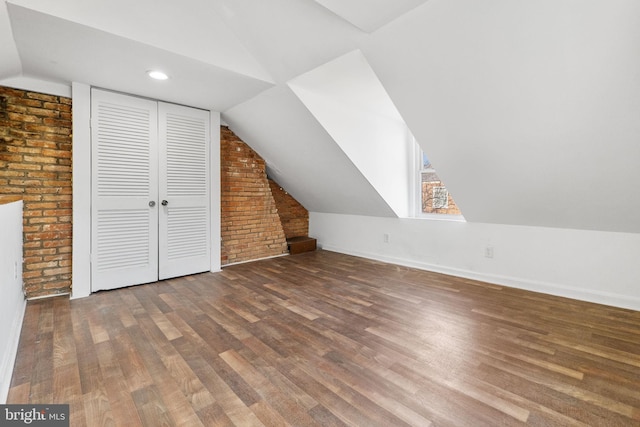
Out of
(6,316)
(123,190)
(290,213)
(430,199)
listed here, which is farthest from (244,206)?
(6,316)

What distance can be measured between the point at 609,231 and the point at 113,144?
16.3 ft

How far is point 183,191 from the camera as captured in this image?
3719 mm

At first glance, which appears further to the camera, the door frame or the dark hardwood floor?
the door frame

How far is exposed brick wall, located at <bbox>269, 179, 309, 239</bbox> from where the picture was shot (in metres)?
5.57

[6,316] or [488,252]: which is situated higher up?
[488,252]

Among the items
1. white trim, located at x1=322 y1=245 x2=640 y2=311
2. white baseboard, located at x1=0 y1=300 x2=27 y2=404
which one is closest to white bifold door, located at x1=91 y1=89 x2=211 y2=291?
white baseboard, located at x1=0 y1=300 x2=27 y2=404

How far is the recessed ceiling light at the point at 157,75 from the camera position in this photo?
2.77m

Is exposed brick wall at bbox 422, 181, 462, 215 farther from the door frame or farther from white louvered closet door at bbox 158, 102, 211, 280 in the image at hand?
the door frame

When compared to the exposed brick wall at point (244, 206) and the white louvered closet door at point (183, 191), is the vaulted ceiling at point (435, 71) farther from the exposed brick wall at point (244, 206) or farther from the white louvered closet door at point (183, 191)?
the exposed brick wall at point (244, 206)

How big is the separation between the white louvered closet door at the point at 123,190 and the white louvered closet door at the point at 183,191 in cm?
11

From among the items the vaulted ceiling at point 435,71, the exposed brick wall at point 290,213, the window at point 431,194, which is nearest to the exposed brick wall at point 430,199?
the window at point 431,194

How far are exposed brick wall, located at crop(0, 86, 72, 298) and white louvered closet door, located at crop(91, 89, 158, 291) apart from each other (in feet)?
0.83

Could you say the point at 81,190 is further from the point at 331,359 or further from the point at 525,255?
the point at 525,255

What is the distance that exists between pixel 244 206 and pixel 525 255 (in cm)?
361
